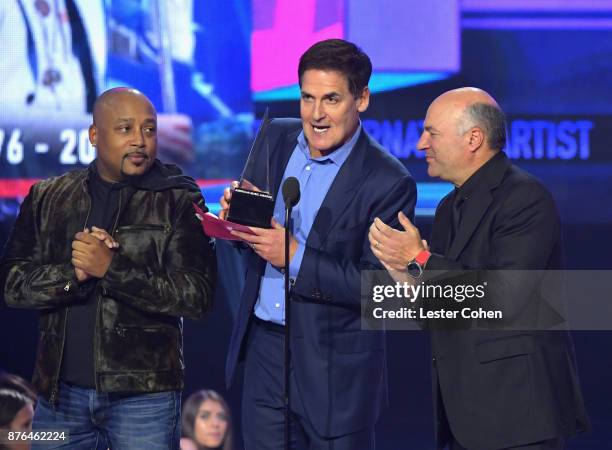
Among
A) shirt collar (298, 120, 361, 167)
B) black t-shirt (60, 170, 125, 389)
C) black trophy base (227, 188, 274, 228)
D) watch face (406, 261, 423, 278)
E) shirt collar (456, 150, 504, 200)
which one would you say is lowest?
black t-shirt (60, 170, 125, 389)

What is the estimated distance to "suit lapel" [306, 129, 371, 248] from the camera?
10.4ft

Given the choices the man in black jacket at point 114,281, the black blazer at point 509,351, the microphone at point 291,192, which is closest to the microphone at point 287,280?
the microphone at point 291,192

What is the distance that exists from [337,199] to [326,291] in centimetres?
31

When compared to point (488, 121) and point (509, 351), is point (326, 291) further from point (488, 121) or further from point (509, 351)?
point (488, 121)

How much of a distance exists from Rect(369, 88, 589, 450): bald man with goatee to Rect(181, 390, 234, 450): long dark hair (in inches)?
97.8

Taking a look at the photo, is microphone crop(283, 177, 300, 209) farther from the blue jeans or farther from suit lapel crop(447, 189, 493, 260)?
the blue jeans

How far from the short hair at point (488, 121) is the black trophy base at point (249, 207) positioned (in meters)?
0.71

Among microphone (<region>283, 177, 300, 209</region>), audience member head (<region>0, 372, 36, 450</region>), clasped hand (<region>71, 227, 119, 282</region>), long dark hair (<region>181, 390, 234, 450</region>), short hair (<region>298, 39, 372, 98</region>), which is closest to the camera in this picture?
microphone (<region>283, 177, 300, 209</region>)

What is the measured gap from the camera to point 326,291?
10.2ft

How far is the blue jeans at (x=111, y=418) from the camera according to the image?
9.75 feet

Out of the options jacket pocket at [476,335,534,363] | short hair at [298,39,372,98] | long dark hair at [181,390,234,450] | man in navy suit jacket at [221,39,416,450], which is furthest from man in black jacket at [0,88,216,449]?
long dark hair at [181,390,234,450]

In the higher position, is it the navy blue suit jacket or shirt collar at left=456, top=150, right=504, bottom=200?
shirt collar at left=456, top=150, right=504, bottom=200

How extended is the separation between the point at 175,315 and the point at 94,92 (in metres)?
2.58

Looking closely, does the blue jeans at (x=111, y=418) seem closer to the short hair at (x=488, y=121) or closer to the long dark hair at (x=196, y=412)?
the short hair at (x=488, y=121)
